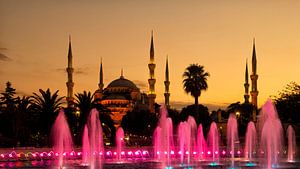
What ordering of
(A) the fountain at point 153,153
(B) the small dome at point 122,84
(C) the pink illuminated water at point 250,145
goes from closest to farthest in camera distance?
1. (A) the fountain at point 153,153
2. (C) the pink illuminated water at point 250,145
3. (B) the small dome at point 122,84

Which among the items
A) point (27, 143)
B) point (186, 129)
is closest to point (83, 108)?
point (27, 143)

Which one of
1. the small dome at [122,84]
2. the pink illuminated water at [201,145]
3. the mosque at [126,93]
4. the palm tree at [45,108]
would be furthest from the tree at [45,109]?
the small dome at [122,84]

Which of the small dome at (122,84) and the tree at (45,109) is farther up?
the small dome at (122,84)

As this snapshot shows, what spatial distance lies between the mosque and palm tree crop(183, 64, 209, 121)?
21.7m

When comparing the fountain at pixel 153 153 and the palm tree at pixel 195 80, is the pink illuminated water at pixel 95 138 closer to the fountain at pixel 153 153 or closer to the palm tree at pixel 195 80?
the fountain at pixel 153 153

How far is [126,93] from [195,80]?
164ft

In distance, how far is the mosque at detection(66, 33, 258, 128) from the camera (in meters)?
85.8

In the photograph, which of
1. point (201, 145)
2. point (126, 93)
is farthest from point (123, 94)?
point (201, 145)

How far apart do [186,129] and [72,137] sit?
9.48 m

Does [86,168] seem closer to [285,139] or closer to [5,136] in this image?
[5,136]

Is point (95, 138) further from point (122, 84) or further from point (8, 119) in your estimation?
point (122, 84)

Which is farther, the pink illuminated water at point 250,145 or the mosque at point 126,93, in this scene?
the mosque at point 126,93

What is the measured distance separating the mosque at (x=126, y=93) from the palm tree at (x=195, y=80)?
21732 millimetres

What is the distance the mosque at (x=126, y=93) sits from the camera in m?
85.8
